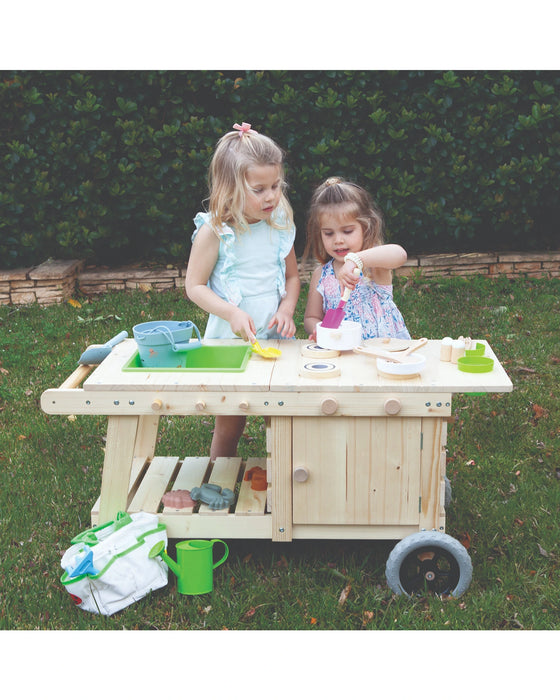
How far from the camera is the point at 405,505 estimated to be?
267 cm

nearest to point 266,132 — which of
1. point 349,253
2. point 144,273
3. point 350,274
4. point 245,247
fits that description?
point 144,273

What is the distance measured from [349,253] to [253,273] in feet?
1.33

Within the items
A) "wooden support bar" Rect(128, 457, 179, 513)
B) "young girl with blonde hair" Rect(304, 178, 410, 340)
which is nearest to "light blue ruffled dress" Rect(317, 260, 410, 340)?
"young girl with blonde hair" Rect(304, 178, 410, 340)

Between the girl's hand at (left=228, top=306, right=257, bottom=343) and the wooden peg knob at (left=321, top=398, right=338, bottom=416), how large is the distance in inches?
19.6

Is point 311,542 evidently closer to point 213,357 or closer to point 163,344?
point 213,357

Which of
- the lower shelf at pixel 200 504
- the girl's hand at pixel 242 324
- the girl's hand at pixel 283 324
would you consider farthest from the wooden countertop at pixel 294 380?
the lower shelf at pixel 200 504

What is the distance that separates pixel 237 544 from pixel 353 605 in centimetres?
60

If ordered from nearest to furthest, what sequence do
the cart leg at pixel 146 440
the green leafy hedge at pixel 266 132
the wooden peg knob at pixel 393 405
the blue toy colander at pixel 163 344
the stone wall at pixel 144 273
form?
the wooden peg knob at pixel 393 405
the blue toy colander at pixel 163 344
the cart leg at pixel 146 440
the green leafy hedge at pixel 266 132
the stone wall at pixel 144 273

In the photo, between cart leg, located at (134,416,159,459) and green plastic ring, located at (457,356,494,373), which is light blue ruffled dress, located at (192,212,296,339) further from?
green plastic ring, located at (457,356,494,373)

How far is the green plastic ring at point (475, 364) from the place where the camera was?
2.70 m

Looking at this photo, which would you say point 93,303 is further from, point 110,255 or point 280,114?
point 280,114

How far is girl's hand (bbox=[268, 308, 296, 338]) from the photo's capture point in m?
3.10

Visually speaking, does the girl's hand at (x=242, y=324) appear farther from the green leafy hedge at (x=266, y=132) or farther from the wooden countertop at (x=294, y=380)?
the green leafy hedge at (x=266, y=132)

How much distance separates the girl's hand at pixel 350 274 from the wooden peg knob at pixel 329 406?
0.61m
